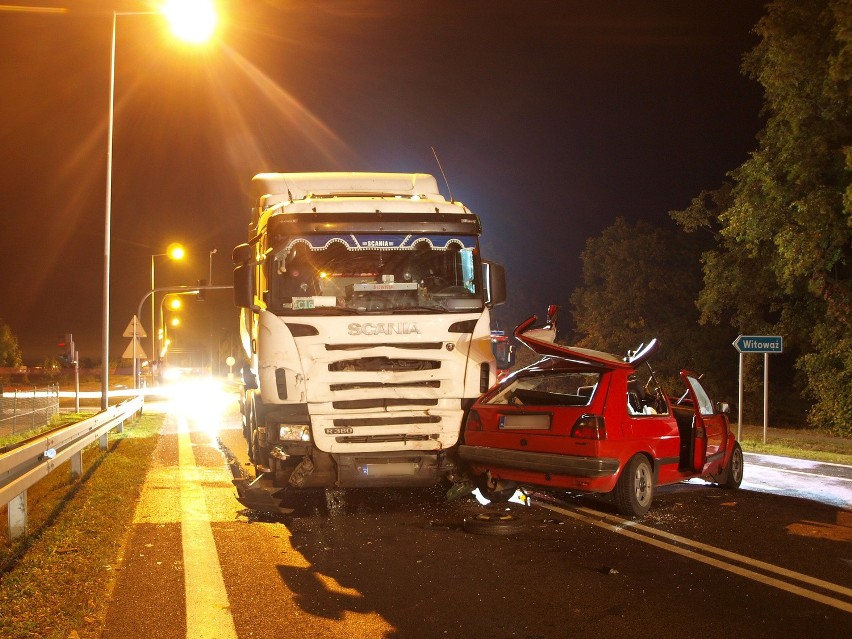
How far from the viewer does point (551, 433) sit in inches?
321

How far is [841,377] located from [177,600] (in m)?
24.8

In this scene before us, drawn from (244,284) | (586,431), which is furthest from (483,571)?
(244,284)

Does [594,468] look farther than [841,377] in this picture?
No

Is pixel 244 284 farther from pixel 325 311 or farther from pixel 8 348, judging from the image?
pixel 8 348

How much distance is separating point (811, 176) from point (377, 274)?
17493 mm

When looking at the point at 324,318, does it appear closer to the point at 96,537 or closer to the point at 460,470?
the point at 460,470

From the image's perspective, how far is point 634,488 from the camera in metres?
8.18

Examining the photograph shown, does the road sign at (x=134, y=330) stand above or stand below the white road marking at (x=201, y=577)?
above

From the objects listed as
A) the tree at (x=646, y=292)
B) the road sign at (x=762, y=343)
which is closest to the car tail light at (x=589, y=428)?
the road sign at (x=762, y=343)

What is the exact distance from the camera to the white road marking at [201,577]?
4930 mm

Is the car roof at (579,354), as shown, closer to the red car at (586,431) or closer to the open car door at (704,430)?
the red car at (586,431)

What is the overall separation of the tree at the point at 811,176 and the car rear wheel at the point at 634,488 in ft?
45.4

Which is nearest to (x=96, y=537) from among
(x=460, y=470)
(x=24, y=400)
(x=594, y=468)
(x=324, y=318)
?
(x=324, y=318)

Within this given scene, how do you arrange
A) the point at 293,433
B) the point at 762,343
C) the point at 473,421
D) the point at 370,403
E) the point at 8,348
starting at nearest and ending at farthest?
the point at 293,433, the point at 370,403, the point at 473,421, the point at 762,343, the point at 8,348
